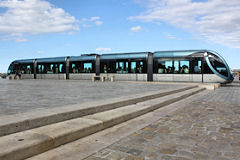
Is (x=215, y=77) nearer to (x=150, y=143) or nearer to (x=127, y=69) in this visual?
(x=127, y=69)

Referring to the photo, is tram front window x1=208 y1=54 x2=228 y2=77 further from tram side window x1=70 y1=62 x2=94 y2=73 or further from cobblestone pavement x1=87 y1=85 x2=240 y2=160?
cobblestone pavement x1=87 y1=85 x2=240 y2=160

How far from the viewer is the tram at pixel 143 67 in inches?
691

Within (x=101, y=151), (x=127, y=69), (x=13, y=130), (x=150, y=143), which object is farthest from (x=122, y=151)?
(x=127, y=69)

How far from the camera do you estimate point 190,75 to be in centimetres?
1827

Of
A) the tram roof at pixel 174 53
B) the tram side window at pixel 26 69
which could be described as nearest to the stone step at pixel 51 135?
the tram roof at pixel 174 53

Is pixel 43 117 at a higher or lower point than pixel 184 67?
lower

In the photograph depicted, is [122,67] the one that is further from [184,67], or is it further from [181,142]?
[181,142]

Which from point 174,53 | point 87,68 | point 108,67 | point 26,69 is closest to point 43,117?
point 174,53

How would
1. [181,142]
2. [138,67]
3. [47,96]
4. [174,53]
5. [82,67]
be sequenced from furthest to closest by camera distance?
1. [82,67]
2. [138,67]
3. [174,53]
4. [47,96]
5. [181,142]

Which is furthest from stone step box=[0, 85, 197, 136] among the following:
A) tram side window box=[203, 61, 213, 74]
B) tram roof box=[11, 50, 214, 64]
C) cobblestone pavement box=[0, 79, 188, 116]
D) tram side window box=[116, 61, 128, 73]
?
tram side window box=[116, 61, 128, 73]

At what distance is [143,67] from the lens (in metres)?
20.6

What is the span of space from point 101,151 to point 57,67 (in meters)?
24.6

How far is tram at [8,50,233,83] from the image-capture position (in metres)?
17.6

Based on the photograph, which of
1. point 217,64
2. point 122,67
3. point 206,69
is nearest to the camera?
point 217,64
